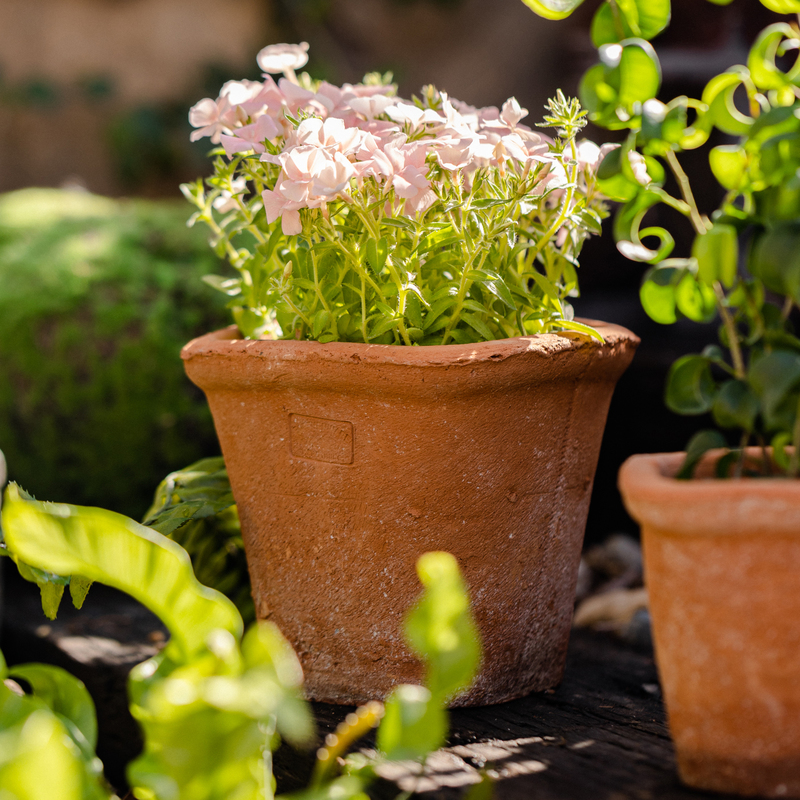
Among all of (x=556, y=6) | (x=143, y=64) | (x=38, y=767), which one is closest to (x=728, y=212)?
(x=556, y=6)

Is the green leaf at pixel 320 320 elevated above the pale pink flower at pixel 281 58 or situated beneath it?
situated beneath

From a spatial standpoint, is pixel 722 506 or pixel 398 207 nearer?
pixel 722 506

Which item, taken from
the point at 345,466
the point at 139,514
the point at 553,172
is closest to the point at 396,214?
the point at 553,172

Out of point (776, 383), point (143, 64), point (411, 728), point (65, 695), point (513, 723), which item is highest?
point (143, 64)

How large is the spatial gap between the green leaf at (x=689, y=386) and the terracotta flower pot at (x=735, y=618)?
0.10m

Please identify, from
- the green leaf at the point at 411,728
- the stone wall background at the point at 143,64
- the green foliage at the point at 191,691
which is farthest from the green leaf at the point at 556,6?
the stone wall background at the point at 143,64

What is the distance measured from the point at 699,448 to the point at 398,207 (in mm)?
434

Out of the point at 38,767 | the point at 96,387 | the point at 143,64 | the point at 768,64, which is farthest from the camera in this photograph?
the point at 143,64

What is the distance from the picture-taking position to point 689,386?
0.78m

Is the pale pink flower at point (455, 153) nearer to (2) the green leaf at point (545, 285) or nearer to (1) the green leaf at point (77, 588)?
(2) the green leaf at point (545, 285)

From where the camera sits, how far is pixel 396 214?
0.94m

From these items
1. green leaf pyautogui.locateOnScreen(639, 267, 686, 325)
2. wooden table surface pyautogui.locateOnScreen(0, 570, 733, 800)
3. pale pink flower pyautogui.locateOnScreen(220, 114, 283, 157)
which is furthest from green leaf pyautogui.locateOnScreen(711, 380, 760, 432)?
pale pink flower pyautogui.locateOnScreen(220, 114, 283, 157)

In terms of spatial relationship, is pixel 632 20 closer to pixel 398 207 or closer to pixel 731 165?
pixel 731 165

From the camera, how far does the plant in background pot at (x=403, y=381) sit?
0.93 metres
